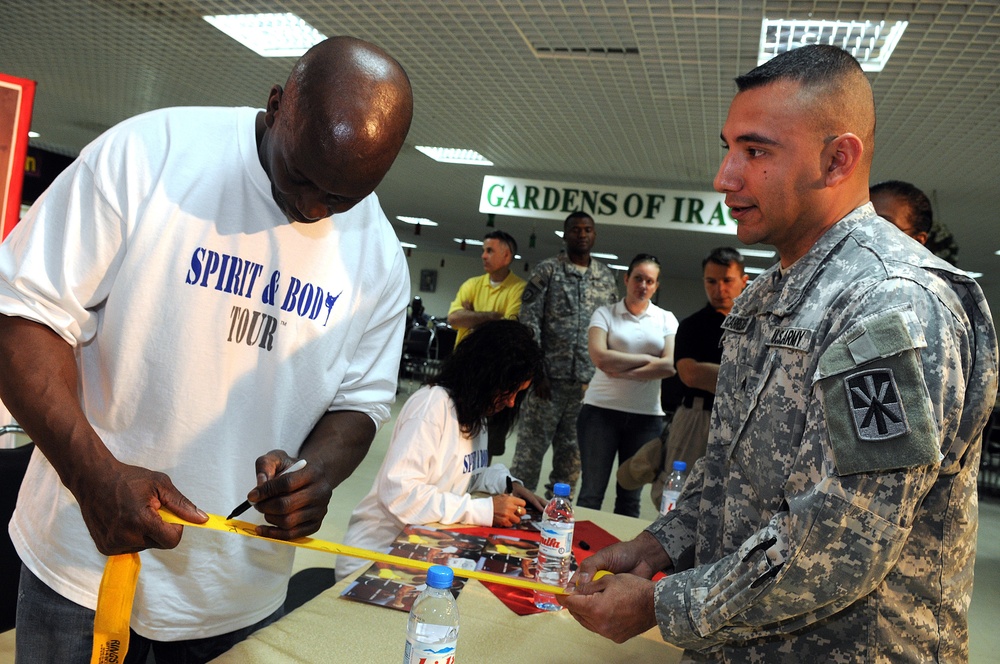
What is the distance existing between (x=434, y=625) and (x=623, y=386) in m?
3.19

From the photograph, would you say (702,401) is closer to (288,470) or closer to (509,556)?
(509,556)

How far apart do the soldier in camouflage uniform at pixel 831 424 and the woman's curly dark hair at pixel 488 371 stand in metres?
1.26

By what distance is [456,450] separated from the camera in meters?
2.54

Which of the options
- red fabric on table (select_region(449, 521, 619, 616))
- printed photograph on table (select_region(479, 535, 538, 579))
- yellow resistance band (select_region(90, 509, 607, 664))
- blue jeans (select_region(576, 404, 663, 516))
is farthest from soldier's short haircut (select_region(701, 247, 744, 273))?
yellow resistance band (select_region(90, 509, 607, 664))

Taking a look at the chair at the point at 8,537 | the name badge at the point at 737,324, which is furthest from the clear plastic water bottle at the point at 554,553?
the chair at the point at 8,537

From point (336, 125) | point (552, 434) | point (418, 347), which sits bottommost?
point (552, 434)

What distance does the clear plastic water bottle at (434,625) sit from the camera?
1.12 metres

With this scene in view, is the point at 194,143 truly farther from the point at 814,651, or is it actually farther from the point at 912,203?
the point at 912,203

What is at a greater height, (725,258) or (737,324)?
(725,258)

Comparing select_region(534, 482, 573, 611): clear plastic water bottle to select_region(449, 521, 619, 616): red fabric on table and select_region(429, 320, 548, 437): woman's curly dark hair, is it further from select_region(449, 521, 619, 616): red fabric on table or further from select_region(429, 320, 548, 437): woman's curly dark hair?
→ select_region(429, 320, 548, 437): woman's curly dark hair

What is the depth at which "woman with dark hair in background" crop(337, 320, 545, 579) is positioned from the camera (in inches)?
89.3

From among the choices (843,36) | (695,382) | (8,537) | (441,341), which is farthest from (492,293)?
(441,341)

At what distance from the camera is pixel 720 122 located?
5340 mm

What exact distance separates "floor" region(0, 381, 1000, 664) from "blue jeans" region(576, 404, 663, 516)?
3.39 ft
